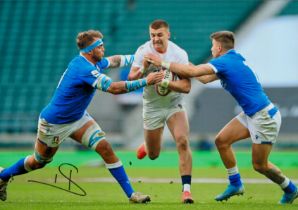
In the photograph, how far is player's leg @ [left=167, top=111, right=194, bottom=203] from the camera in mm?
11219

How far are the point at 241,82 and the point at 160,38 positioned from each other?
1406mm

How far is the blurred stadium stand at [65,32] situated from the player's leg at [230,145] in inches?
695

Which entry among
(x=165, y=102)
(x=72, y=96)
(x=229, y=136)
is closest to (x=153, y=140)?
(x=165, y=102)

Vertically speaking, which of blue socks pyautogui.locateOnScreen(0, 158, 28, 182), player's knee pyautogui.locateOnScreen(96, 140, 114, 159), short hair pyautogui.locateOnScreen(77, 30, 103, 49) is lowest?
blue socks pyautogui.locateOnScreen(0, 158, 28, 182)

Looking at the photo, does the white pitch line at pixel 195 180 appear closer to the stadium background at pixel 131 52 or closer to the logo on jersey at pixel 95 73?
the stadium background at pixel 131 52

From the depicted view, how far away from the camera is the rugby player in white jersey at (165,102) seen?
11.3m

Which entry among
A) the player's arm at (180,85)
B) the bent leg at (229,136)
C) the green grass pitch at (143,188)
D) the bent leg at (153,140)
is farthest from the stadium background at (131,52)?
the player's arm at (180,85)

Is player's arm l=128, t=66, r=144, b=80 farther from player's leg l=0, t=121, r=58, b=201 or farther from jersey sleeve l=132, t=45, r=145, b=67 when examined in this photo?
player's leg l=0, t=121, r=58, b=201

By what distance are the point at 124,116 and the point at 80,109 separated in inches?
691

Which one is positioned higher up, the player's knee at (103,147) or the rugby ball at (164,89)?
the rugby ball at (164,89)

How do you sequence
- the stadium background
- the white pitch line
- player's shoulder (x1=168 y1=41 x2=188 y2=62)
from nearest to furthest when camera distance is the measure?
1. player's shoulder (x1=168 y1=41 x2=188 y2=62)
2. the white pitch line
3. the stadium background

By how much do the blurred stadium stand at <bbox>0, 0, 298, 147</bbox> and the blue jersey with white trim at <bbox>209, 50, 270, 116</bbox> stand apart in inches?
710

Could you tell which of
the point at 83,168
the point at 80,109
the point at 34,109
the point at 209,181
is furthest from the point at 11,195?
the point at 34,109

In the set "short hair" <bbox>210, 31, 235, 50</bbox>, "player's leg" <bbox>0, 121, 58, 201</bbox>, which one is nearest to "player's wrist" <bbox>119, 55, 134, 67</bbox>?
"short hair" <bbox>210, 31, 235, 50</bbox>
